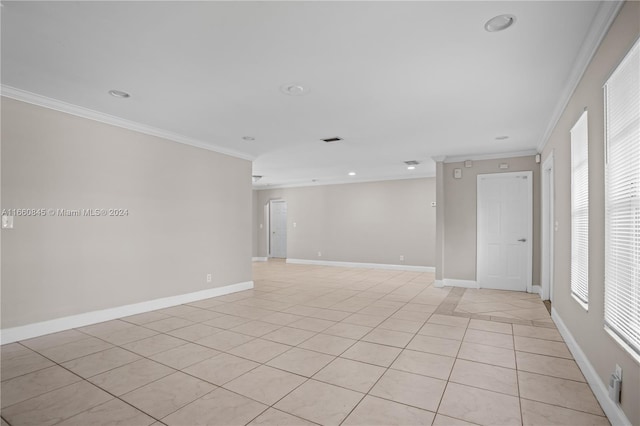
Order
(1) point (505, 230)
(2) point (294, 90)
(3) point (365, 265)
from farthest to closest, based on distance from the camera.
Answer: (3) point (365, 265), (1) point (505, 230), (2) point (294, 90)

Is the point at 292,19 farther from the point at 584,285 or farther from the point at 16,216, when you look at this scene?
the point at 16,216

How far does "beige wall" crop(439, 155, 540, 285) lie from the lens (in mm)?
6500

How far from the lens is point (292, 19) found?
222cm

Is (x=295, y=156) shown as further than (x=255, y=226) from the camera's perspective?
No

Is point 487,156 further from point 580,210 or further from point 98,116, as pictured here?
point 98,116

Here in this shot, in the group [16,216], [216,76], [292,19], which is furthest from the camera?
[16,216]

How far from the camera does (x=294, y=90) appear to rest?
3393 mm

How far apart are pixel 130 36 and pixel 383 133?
3.50 metres

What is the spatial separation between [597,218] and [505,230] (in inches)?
168

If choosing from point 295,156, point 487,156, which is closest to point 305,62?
point 295,156

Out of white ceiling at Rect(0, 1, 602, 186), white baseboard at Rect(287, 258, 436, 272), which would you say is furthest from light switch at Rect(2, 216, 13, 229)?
white baseboard at Rect(287, 258, 436, 272)

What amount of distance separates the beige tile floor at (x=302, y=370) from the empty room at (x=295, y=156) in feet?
0.09

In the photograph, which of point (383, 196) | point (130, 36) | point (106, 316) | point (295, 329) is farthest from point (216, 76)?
point (383, 196)

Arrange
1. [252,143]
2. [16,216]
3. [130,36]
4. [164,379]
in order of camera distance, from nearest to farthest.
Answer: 1. [130,36]
2. [164,379]
3. [16,216]
4. [252,143]
